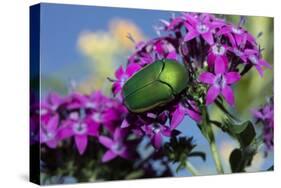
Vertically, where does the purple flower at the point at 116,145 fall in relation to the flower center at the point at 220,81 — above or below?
below

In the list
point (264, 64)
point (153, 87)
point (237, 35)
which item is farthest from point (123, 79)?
point (264, 64)

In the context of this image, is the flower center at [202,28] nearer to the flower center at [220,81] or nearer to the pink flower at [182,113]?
the flower center at [220,81]

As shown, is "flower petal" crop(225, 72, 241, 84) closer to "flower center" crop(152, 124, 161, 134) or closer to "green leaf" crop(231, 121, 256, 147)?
"green leaf" crop(231, 121, 256, 147)

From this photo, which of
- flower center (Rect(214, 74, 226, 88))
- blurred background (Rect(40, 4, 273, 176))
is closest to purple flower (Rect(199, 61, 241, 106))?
flower center (Rect(214, 74, 226, 88))

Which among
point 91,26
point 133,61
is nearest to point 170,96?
point 133,61

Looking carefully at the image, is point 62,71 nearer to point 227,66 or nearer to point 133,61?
point 133,61

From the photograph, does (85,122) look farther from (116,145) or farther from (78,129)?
(116,145)

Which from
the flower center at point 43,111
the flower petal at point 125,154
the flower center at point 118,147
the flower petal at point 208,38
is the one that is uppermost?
the flower petal at point 208,38

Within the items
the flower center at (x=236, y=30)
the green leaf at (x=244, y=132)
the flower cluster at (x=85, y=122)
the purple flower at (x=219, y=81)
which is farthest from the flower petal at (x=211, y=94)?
the flower cluster at (x=85, y=122)
